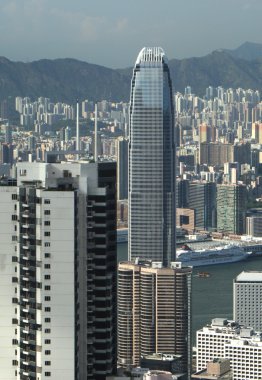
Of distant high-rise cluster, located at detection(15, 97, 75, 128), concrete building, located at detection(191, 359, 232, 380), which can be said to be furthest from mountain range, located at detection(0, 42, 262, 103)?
concrete building, located at detection(191, 359, 232, 380)

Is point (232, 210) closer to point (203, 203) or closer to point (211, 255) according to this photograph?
point (203, 203)

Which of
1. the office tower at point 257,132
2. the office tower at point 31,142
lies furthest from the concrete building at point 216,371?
the office tower at point 257,132

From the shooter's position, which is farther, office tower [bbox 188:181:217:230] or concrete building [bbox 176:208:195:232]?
office tower [bbox 188:181:217:230]

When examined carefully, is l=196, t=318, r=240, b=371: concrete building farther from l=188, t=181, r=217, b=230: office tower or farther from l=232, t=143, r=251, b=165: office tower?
l=232, t=143, r=251, b=165: office tower

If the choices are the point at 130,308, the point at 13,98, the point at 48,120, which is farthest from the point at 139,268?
the point at 13,98

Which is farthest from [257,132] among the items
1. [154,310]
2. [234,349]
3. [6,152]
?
[234,349]
